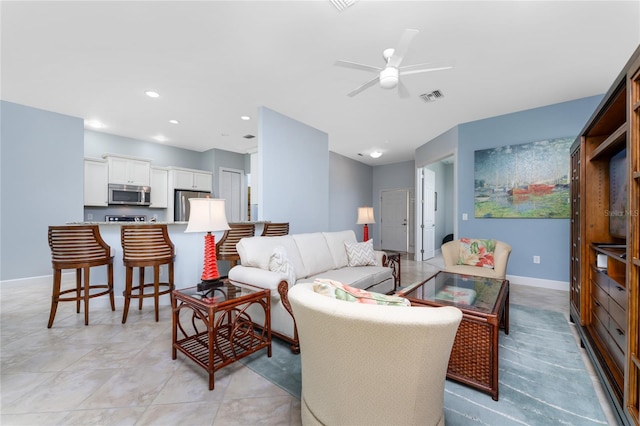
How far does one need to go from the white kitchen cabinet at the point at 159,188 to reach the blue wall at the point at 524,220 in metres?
6.00

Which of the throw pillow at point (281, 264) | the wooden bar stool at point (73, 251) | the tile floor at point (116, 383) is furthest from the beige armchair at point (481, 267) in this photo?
the wooden bar stool at point (73, 251)

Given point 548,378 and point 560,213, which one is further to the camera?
point 560,213

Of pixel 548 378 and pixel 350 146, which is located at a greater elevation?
pixel 350 146

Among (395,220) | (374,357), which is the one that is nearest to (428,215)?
(395,220)

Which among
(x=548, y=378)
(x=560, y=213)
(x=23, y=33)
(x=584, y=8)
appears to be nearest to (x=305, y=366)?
(x=548, y=378)

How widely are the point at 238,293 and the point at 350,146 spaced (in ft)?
16.1

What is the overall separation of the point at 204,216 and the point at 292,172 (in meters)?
2.54

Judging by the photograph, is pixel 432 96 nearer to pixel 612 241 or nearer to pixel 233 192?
pixel 612 241

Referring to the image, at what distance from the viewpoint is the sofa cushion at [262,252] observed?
→ 246 cm

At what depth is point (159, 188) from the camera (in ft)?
19.4

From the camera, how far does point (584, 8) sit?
2061mm

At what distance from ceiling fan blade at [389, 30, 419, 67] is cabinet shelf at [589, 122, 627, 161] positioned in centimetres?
133

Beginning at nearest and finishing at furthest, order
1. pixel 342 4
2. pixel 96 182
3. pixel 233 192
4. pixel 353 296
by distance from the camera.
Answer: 1. pixel 353 296
2. pixel 342 4
3. pixel 96 182
4. pixel 233 192

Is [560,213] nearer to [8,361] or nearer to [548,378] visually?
[548,378]
